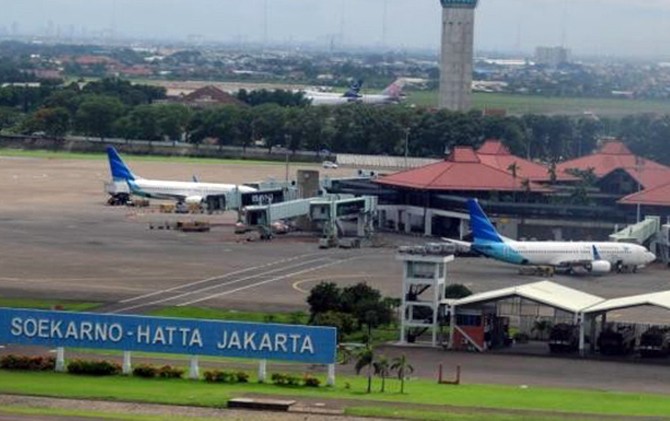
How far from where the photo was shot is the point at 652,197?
400 feet

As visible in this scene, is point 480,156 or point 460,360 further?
point 480,156

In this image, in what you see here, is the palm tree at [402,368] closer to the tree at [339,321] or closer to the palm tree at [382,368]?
the palm tree at [382,368]

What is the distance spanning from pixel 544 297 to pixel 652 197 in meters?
48.0

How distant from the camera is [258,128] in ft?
652

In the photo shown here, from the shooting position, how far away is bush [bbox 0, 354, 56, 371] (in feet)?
213

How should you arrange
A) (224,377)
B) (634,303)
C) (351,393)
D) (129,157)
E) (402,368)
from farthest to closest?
(129,157)
(634,303)
(402,368)
(224,377)
(351,393)

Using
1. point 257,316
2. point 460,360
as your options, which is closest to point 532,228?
point 257,316

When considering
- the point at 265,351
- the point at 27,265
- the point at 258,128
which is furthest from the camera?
the point at 258,128

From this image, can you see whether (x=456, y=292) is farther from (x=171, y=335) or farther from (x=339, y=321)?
(x=171, y=335)

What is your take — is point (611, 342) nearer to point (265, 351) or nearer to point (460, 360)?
point (460, 360)

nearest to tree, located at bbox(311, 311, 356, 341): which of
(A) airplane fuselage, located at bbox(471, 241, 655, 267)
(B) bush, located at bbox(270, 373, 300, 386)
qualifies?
(B) bush, located at bbox(270, 373, 300, 386)

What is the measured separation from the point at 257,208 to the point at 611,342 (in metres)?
49.5

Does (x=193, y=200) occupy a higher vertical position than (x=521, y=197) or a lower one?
lower

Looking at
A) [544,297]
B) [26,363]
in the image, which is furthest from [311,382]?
[544,297]
